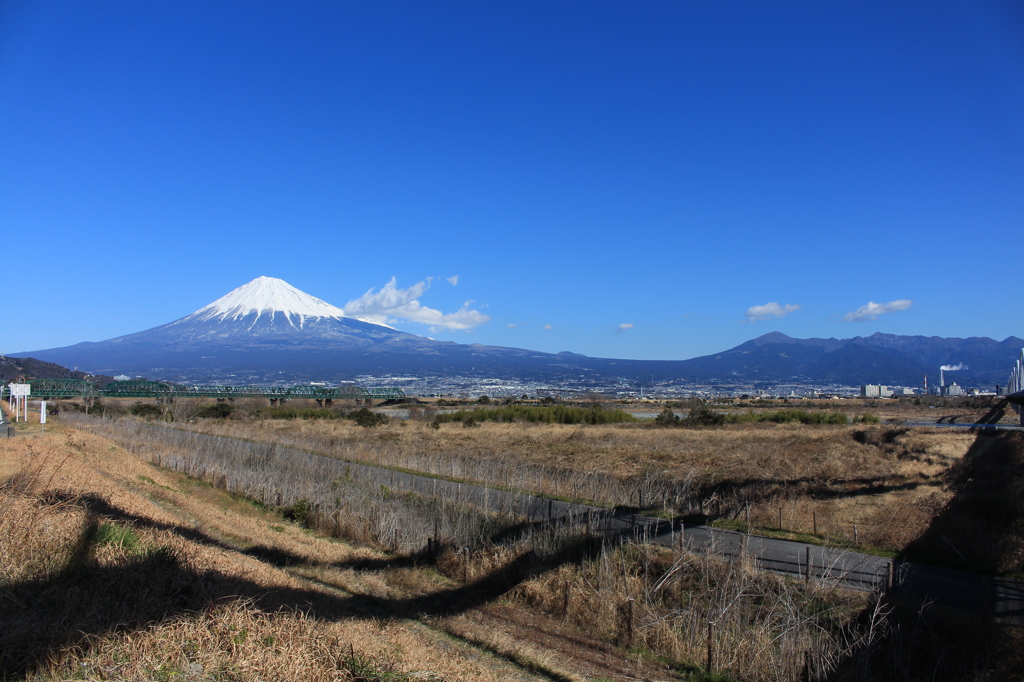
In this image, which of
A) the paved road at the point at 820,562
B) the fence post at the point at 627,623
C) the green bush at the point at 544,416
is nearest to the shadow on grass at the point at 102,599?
the fence post at the point at 627,623

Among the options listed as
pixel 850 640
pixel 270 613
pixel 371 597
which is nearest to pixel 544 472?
pixel 371 597

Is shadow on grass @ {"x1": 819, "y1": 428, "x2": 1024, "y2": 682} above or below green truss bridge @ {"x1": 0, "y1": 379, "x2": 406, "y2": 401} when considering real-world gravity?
above

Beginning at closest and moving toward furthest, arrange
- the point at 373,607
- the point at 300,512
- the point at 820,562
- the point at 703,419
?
the point at 373,607 → the point at 820,562 → the point at 300,512 → the point at 703,419

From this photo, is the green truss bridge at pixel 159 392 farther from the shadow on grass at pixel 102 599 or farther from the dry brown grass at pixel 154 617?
the shadow on grass at pixel 102 599

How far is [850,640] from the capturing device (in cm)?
908

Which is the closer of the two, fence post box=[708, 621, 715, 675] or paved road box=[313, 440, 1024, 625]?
fence post box=[708, 621, 715, 675]

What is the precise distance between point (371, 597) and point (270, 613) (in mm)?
5530

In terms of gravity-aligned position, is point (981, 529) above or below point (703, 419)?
above

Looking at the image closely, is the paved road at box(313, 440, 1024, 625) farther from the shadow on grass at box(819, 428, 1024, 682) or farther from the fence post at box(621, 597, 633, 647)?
the fence post at box(621, 597, 633, 647)

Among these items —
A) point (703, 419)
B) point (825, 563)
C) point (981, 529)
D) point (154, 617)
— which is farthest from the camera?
point (703, 419)

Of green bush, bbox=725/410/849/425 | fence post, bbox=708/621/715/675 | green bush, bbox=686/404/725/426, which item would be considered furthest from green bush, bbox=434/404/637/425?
fence post, bbox=708/621/715/675

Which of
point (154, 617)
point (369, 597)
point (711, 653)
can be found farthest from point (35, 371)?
point (711, 653)

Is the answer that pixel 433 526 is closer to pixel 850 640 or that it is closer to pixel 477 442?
pixel 850 640

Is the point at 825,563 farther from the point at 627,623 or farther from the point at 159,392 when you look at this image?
the point at 159,392
